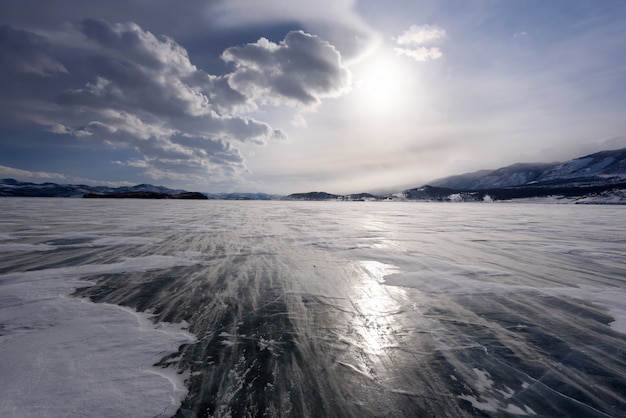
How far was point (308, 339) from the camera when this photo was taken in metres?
3.36

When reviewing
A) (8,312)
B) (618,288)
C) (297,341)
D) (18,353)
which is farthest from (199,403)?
(618,288)

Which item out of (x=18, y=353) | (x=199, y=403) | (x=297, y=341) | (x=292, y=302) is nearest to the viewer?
(x=199, y=403)

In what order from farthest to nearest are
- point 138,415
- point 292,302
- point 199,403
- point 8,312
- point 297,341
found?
point 292,302 → point 8,312 → point 297,341 → point 199,403 → point 138,415

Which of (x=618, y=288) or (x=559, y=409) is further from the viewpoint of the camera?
(x=618, y=288)

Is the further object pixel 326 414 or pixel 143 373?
pixel 143 373

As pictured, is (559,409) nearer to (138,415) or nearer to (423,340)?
(423,340)

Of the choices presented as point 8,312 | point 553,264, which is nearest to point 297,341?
point 8,312

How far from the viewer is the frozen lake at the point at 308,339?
2.29 meters

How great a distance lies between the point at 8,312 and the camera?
385 centimetres

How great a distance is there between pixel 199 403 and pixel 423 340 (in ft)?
8.54

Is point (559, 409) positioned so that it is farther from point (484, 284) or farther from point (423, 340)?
point (484, 284)

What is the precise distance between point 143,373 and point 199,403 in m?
0.80

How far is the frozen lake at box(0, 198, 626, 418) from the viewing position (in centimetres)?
229

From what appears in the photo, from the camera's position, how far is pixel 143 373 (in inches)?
102
